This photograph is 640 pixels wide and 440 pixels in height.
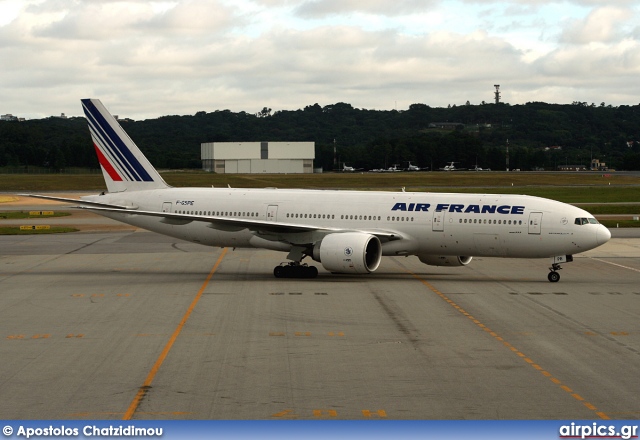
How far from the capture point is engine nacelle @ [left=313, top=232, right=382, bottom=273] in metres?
38.3

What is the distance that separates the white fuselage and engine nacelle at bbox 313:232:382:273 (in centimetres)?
120

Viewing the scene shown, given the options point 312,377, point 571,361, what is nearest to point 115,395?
point 312,377

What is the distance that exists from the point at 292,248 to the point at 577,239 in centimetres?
1272

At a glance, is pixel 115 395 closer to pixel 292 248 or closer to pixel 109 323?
pixel 109 323

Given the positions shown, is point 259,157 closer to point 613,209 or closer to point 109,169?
point 613,209

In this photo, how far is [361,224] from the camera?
136ft

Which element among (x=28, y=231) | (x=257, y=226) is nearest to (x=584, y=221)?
(x=257, y=226)

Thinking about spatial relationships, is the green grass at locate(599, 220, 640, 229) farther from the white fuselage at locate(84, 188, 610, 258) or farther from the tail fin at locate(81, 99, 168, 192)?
the tail fin at locate(81, 99, 168, 192)

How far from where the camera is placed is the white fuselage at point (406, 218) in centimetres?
3884

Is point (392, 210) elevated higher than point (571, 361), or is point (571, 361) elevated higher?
point (392, 210)

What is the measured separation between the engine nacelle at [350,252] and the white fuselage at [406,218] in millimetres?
1198

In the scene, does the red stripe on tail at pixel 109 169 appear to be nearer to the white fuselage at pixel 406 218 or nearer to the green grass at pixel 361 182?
the white fuselage at pixel 406 218

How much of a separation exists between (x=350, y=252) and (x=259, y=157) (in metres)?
158

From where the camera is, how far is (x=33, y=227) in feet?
220
